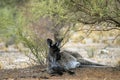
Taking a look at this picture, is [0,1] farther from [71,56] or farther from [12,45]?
[71,56]

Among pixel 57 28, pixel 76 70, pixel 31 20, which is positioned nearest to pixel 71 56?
pixel 76 70

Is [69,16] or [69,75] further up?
[69,16]

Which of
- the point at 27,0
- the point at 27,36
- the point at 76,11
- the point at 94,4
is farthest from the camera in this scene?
the point at 27,0

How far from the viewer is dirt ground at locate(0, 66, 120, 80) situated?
43.8 ft

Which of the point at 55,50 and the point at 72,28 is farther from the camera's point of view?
the point at 72,28

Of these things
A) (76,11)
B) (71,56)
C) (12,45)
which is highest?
(76,11)

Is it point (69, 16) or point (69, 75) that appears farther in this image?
point (69, 16)

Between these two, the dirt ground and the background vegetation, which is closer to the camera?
the dirt ground

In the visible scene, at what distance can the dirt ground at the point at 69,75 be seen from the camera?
13.3 meters

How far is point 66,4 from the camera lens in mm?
14172

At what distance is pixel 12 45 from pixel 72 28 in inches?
584

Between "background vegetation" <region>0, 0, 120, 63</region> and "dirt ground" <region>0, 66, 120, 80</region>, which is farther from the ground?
"background vegetation" <region>0, 0, 120, 63</region>

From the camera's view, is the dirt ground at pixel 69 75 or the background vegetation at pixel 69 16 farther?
the background vegetation at pixel 69 16

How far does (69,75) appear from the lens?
1362 centimetres
